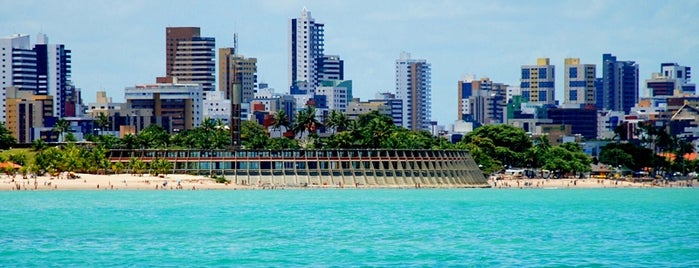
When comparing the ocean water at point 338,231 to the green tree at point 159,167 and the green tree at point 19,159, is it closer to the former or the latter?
the green tree at point 19,159

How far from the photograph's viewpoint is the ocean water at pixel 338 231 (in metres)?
88.4

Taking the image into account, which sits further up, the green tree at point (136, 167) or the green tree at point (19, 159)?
the green tree at point (19, 159)

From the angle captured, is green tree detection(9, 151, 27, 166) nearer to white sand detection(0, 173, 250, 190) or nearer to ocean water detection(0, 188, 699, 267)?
white sand detection(0, 173, 250, 190)

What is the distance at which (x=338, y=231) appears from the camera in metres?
112

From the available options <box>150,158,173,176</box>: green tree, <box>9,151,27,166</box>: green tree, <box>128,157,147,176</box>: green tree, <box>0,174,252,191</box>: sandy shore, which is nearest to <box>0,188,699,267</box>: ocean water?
<box>0,174,252,191</box>: sandy shore

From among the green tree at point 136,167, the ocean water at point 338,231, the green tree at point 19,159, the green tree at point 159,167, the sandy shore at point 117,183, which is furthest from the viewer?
the green tree at point 159,167

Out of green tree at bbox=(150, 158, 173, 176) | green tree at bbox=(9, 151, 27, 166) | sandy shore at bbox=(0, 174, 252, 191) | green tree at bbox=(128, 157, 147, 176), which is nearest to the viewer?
sandy shore at bbox=(0, 174, 252, 191)

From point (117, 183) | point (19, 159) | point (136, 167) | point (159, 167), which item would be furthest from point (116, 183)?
point (19, 159)

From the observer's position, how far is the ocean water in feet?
290

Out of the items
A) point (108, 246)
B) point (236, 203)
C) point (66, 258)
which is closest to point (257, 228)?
point (108, 246)

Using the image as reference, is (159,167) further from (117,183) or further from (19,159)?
(19,159)

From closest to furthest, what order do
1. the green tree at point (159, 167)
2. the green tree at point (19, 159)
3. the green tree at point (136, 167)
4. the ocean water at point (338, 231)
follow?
1. the ocean water at point (338, 231)
2. the green tree at point (19, 159)
3. the green tree at point (136, 167)
4. the green tree at point (159, 167)

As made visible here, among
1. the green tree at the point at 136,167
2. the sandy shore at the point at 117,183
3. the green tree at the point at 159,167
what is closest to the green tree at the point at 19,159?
the sandy shore at the point at 117,183

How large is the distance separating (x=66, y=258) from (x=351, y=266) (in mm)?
17215
